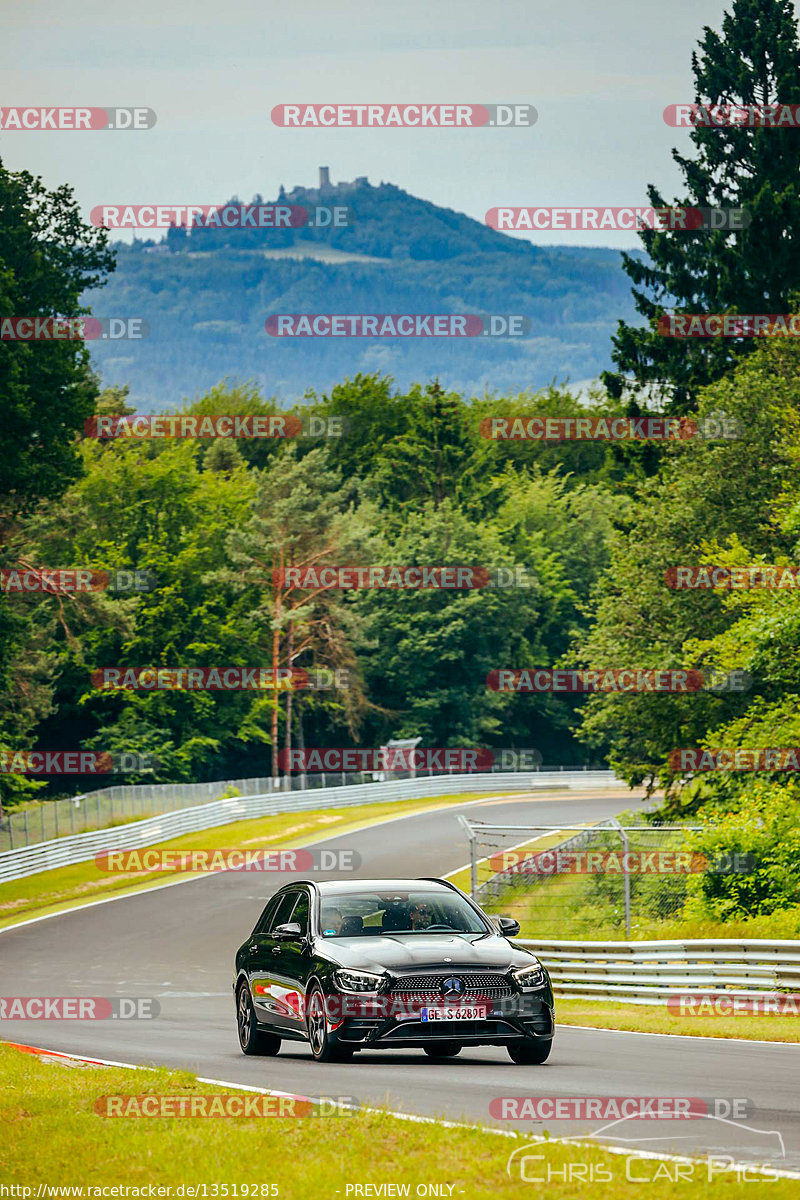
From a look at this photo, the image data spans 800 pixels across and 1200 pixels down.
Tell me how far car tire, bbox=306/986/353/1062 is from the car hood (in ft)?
1.25

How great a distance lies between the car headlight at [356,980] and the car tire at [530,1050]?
1339mm

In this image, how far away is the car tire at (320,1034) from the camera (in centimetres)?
1280

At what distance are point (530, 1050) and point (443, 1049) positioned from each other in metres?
1.05

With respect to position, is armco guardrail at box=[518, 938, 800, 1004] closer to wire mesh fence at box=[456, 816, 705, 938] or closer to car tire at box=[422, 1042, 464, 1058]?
wire mesh fence at box=[456, 816, 705, 938]

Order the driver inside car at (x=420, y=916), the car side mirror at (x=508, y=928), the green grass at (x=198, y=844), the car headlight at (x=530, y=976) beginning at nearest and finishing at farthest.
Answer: the car headlight at (x=530, y=976) → the car side mirror at (x=508, y=928) → the driver inside car at (x=420, y=916) → the green grass at (x=198, y=844)

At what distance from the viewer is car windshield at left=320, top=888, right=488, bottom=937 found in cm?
1355

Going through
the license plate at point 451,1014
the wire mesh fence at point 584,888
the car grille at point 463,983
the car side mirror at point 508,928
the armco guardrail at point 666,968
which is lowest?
the wire mesh fence at point 584,888

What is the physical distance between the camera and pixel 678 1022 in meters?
18.0

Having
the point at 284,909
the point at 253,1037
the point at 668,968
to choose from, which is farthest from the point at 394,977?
the point at 668,968

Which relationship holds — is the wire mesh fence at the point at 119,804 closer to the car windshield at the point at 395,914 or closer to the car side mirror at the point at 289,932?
the car side mirror at the point at 289,932

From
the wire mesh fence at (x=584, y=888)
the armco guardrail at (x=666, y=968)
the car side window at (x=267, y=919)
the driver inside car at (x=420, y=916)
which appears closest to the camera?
the driver inside car at (x=420, y=916)

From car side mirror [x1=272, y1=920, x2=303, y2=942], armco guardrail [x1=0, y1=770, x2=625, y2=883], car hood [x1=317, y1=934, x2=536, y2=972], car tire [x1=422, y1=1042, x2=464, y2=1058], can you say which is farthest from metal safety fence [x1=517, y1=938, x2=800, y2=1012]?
armco guardrail [x1=0, y1=770, x2=625, y2=883]

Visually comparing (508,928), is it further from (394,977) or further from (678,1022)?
(678,1022)

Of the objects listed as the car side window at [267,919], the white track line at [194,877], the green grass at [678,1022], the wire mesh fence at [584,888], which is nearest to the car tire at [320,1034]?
the car side window at [267,919]
